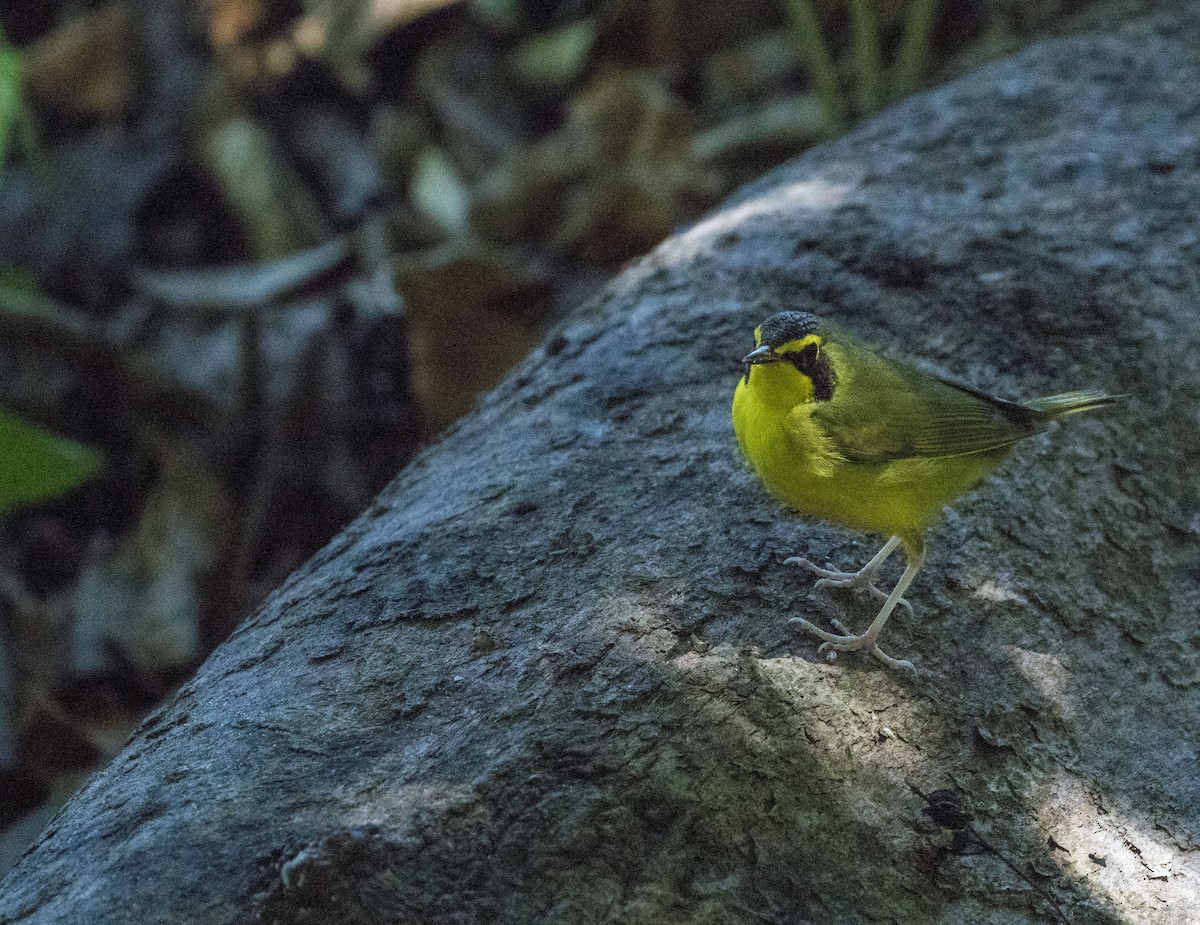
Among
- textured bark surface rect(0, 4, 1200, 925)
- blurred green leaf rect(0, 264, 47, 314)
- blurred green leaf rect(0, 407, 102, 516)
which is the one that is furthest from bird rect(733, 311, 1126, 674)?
blurred green leaf rect(0, 264, 47, 314)

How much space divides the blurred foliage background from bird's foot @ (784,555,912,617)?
271 centimetres

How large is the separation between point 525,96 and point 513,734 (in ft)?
19.3

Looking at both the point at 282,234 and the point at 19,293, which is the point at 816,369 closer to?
the point at 282,234

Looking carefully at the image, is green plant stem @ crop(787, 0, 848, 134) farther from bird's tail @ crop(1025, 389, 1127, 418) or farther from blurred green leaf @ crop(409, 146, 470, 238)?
bird's tail @ crop(1025, 389, 1127, 418)

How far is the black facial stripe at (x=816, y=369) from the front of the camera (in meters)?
2.78

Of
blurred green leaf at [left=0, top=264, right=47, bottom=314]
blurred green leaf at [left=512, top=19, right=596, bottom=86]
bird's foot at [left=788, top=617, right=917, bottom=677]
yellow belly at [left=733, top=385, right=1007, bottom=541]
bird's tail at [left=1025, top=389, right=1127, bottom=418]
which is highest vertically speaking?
blurred green leaf at [left=0, top=264, right=47, bottom=314]

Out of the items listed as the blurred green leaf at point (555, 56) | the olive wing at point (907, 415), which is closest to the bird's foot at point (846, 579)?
the olive wing at point (907, 415)

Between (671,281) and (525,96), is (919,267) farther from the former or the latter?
(525,96)

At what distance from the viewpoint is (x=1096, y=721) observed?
2.63 meters

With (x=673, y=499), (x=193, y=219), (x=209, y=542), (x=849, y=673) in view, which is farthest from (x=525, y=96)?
(x=849, y=673)

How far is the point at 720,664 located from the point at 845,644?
308 mm

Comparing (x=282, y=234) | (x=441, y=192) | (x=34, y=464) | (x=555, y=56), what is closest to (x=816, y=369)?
(x=34, y=464)

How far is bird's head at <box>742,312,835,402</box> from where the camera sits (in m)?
2.74

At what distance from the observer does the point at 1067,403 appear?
2932 millimetres
